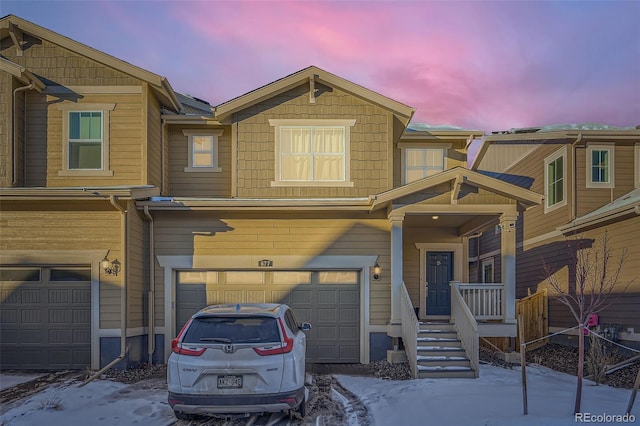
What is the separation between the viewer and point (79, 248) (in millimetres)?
10617

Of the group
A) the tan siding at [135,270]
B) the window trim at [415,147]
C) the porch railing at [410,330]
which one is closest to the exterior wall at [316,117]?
the window trim at [415,147]

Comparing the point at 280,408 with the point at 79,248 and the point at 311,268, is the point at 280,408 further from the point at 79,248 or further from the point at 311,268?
the point at 79,248

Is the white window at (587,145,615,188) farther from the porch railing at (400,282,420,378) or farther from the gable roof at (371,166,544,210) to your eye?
the porch railing at (400,282,420,378)

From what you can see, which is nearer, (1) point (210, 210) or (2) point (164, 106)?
(1) point (210, 210)

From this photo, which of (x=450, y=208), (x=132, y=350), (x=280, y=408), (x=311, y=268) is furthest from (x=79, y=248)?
(x=450, y=208)

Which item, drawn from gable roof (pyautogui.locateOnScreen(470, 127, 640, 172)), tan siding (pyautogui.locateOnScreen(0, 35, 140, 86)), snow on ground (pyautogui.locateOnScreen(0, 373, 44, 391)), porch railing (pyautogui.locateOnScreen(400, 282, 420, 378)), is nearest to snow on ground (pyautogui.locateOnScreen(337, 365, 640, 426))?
porch railing (pyautogui.locateOnScreen(400, 282, 420, 378))

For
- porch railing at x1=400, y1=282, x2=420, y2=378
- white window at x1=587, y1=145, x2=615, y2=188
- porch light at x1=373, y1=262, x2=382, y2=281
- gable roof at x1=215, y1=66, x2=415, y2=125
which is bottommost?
porch railing at x1=400, y1=282, x2=420, y2=378

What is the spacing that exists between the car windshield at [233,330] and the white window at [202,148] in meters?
6.71

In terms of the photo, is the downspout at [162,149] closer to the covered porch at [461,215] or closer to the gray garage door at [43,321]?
the gray garage door at [43,321]

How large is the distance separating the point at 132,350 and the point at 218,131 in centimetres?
553

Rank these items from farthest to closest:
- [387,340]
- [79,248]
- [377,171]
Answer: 1. [377,171]
2. [387,340]
3. [79,248]

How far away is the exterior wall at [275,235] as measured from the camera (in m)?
11.7

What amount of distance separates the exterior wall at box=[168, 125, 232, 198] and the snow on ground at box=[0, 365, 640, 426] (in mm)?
4873

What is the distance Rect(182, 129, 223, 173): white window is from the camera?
12.7 meters
